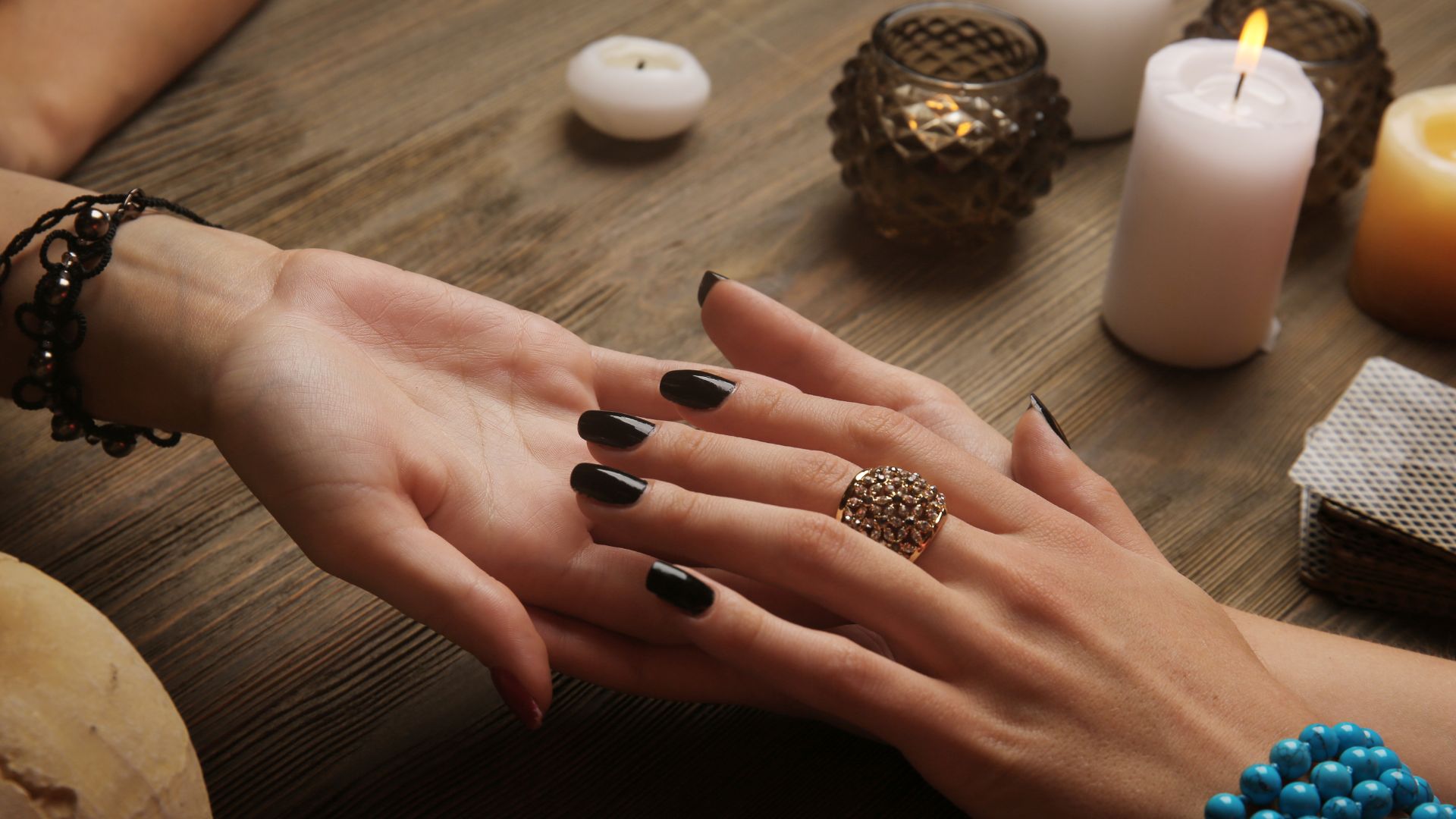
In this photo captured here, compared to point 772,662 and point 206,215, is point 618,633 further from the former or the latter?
point 206,215

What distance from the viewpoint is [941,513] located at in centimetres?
60

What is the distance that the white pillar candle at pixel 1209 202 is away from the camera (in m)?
0.77

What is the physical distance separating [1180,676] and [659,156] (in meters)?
0.66

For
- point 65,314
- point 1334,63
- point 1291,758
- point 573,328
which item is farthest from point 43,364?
point 1334,63

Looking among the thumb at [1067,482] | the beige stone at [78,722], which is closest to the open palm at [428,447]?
the beige stone at [78,722]

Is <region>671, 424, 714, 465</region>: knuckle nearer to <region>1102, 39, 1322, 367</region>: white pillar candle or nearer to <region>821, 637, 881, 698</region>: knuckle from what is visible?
<region>821, 637, 881, 698</region>: knuckle

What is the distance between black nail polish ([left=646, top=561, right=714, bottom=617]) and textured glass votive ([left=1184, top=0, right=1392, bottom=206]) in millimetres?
646

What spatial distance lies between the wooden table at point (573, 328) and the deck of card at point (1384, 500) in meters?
0.02

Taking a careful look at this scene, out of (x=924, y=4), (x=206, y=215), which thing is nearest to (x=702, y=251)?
(x=924, y=4)

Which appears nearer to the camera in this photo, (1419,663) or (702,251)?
(1419,663)

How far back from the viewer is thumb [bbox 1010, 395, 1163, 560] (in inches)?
25.0

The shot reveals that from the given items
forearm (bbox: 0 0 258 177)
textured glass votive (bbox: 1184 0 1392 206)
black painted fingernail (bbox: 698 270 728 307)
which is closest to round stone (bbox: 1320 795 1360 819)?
black painted fingernail (bbox: 698 270 728 307)

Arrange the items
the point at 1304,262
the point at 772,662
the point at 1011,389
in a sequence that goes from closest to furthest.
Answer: the point at 772,662 → the point at 1011,389 → the point at 1304,262

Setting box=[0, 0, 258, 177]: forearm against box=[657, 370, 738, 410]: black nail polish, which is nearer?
box=[657, 370, 738, 410]: black nail polish
